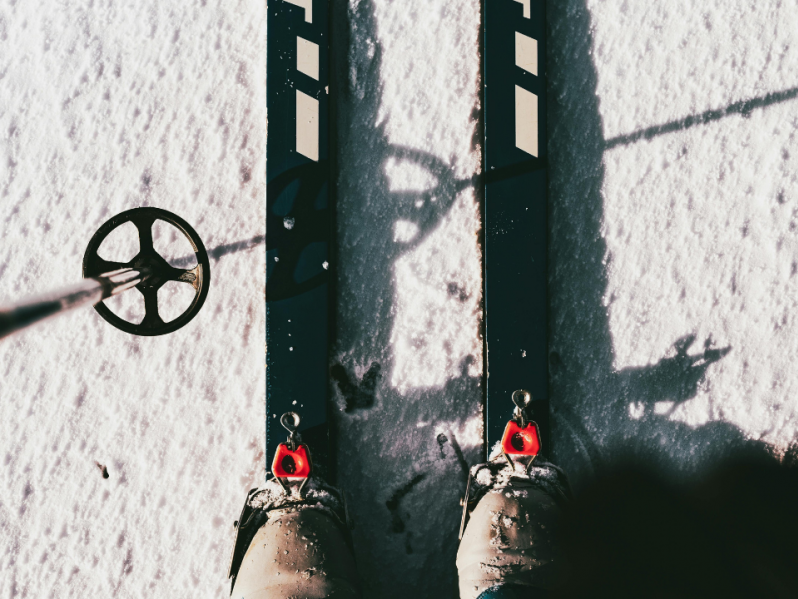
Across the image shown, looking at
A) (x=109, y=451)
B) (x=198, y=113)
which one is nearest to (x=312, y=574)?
(x=109, y=451)

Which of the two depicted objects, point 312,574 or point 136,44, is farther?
point 136,44

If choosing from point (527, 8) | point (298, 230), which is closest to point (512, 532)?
point (298, 230)

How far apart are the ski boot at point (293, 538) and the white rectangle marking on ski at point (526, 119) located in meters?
0.54

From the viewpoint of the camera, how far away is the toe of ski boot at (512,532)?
0.66 m

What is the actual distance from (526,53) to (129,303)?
74 centimetres

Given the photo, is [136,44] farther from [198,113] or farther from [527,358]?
[527,358]

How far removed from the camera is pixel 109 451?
0.84 meters

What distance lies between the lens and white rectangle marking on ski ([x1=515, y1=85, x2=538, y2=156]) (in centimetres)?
80

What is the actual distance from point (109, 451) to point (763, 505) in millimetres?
1061

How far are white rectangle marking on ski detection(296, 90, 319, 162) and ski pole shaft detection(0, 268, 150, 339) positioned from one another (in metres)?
0.33

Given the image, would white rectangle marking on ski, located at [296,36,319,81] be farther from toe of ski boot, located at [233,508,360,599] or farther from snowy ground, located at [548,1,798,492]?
toe of ski boot, located at [233,508,360,599]

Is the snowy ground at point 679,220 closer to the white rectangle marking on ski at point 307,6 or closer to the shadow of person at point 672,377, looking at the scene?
the shadow of person at point 672,377

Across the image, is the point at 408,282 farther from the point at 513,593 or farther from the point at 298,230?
the point at 513,593

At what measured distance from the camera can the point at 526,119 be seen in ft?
2.64
